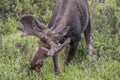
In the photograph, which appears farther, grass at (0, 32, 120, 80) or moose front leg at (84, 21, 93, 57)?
moose front leg at (84, 21, 93, 57)

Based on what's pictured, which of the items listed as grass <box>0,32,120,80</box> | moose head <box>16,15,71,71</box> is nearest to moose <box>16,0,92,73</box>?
moose head <box>16,15,71,71</box>

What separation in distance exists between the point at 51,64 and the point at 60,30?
98 cm

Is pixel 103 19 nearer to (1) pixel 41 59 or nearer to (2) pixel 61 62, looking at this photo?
(2) pixel 61 62


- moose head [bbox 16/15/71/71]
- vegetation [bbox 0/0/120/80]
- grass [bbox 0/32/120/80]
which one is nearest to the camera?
moose head [bbox 16/15/71/71]

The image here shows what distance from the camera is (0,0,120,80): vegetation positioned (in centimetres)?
695

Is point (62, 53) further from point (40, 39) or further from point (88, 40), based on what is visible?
point (40, 39)

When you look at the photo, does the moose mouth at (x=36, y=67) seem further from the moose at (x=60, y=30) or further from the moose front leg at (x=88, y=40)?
the moose front leg at (x=88, y=40)

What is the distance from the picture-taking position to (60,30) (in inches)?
267

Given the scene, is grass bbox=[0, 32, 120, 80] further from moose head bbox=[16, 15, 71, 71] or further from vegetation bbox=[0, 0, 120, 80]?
moose head bbox=[16, 15, 71, 71]

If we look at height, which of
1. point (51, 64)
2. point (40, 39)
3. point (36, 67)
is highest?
point (40, 39)

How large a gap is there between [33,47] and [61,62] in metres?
0.65

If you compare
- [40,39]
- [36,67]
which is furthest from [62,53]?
Answer: [40,39]

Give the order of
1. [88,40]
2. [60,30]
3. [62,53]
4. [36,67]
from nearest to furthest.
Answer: [36,67]
[60,30]
[62,53]
[88,40]

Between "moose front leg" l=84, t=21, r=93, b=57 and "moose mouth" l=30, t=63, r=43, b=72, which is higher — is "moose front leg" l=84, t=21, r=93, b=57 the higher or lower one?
the higher one
